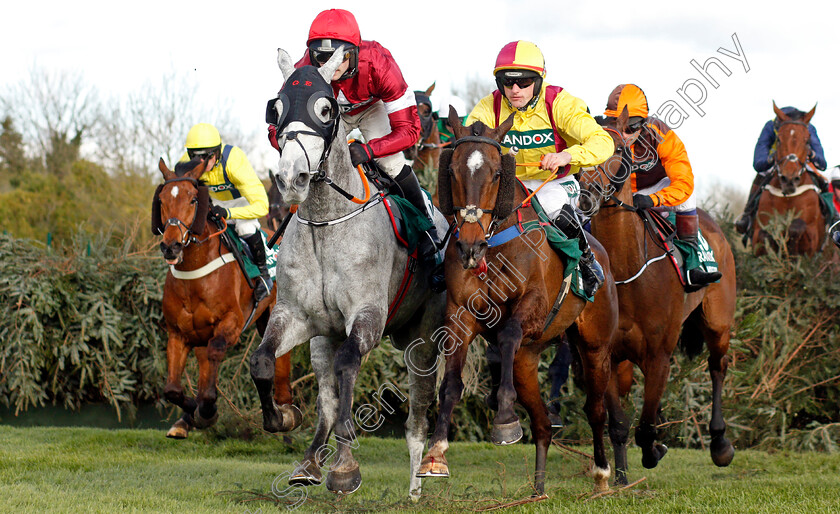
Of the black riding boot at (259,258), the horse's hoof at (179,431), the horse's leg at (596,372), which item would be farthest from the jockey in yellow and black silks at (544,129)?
the horse's hoof at (179,431)

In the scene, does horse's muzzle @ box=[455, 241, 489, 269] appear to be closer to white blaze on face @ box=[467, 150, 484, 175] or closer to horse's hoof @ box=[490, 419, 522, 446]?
white blaze on face @ box=[467, 150, 484, 175]

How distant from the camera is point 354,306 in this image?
4.73 metres

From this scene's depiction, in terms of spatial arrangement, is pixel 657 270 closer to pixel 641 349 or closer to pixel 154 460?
pixel 641 349

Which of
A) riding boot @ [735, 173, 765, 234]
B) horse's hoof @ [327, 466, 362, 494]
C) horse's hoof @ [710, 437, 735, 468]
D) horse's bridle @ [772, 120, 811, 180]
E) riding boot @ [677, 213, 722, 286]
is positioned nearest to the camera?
horse's hoof @ [327, 466, 362, 494]

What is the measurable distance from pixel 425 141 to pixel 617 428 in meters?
6.23

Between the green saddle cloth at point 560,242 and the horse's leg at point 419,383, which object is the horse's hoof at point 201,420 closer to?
the horse's leg at point 419,383

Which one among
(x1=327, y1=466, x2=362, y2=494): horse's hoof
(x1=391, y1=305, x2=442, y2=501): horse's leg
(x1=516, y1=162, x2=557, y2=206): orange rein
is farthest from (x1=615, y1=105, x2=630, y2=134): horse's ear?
(x1=327, y1=466, x2=362, y2=494): horse's hoof

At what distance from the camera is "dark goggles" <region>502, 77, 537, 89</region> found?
17.4 ft

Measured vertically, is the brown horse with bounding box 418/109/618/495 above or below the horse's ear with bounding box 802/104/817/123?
below

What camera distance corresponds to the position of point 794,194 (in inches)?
409

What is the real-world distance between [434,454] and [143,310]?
6813mm

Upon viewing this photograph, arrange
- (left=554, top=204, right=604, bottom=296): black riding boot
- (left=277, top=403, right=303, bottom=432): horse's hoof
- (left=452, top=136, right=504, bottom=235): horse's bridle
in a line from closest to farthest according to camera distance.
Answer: (left=452, top=136, right=504, bottom=235): horse's bridle < (left=277, top=403, right=303, bottom=432): horse's hoof < (left=554, top=204, right=604, bottom=296): black riding boot

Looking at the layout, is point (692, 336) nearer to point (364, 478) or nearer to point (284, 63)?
point (364, 478)

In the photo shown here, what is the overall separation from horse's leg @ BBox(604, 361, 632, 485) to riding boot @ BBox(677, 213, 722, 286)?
0.94 meters
